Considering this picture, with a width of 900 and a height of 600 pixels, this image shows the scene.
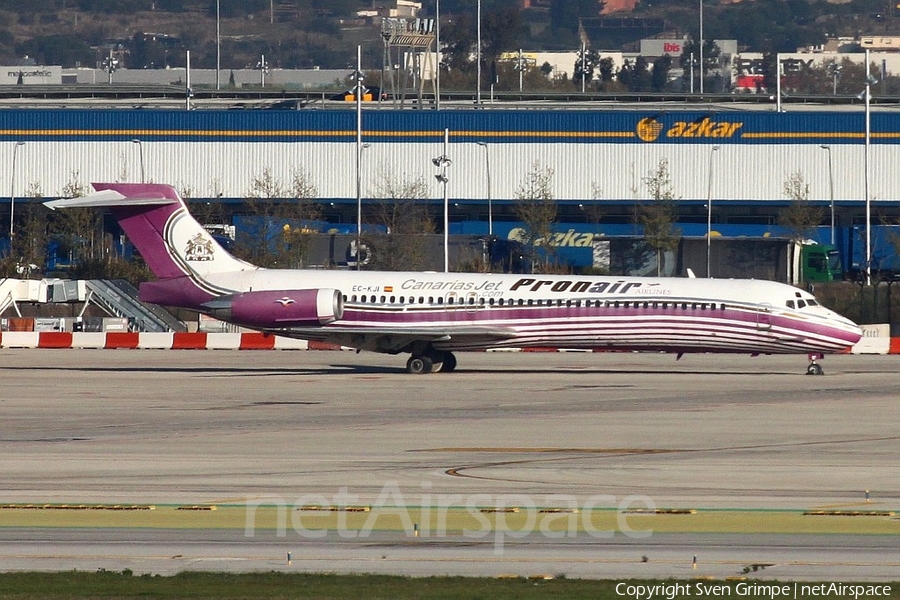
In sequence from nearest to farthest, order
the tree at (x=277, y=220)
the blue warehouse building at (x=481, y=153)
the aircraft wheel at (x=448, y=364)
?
the aircraft wheel at (x=448, y=364) < the tree at (x=277, y=220) < the blue warehouse building at (x=481, y=153)

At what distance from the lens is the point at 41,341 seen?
5338 centimetres

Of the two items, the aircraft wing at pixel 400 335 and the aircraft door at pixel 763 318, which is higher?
the aircraft door at pixel 763 318

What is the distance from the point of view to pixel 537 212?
90125 millimetres

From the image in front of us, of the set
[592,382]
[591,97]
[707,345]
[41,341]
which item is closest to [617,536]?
[592,382]

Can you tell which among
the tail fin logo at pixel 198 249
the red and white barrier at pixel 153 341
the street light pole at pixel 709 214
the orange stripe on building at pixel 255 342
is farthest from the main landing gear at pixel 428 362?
the street light pole at pixel 709 214

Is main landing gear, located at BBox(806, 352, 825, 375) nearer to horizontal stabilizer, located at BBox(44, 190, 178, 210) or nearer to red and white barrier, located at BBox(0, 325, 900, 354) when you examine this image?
red and white barrier, located at BBox(0, 325, 900, 354)

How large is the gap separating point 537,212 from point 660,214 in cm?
801

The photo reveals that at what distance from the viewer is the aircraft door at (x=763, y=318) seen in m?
39.7

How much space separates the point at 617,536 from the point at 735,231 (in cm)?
8405

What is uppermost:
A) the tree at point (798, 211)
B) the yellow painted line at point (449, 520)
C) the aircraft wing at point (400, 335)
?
the tree at point (798, 211)

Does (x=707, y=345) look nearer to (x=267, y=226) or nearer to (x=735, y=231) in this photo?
(x=267, y=226)
